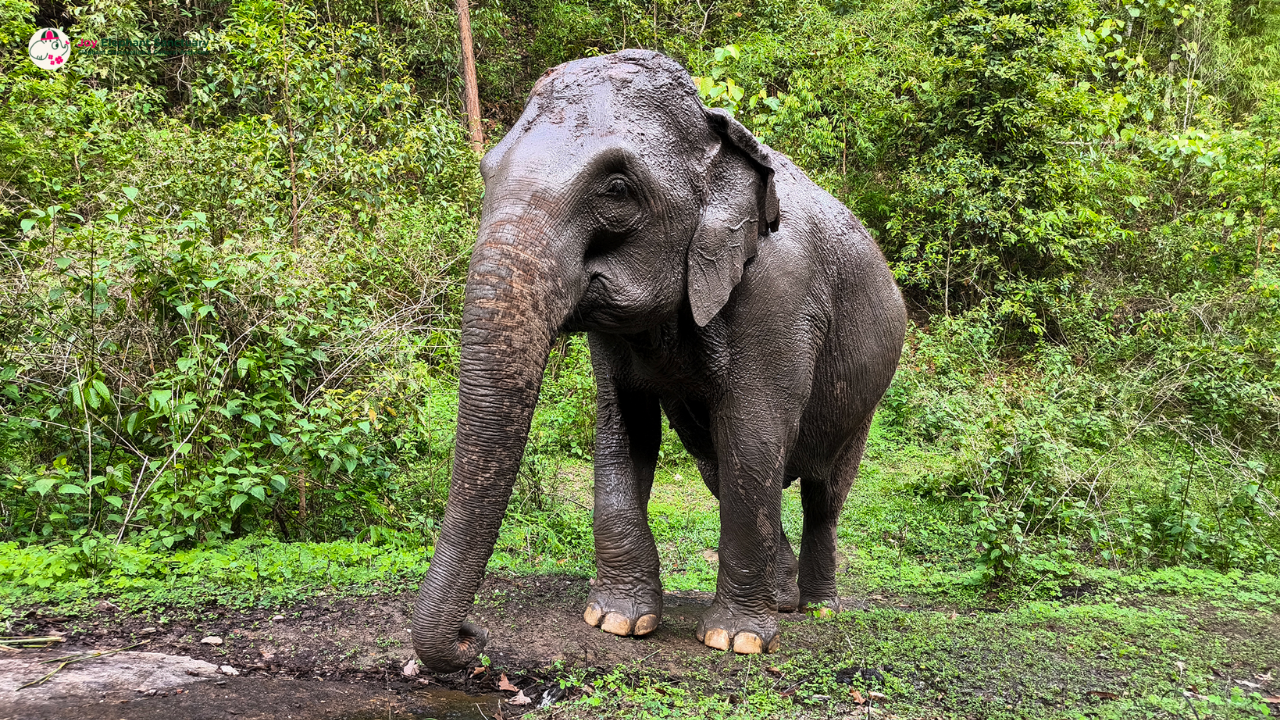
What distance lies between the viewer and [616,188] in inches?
140

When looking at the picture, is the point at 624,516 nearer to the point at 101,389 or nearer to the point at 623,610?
the point at 623,610

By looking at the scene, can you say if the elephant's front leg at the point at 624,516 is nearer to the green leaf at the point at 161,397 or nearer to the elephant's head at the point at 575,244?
the elephant's head at the point at 575,244

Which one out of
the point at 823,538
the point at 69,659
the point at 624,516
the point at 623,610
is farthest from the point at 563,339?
the point at 69,659

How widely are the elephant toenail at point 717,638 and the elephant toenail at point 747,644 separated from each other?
49 millimetres

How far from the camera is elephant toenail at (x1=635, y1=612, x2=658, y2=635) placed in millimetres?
4402

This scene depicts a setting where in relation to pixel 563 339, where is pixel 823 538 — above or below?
below

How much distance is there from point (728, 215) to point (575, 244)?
0.85 metres

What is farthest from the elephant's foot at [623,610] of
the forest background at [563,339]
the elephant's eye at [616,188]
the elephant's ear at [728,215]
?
the elephant's eye at [616,188]

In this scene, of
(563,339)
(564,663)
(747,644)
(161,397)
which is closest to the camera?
(564,663)

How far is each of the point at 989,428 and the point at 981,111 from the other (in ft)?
25.9

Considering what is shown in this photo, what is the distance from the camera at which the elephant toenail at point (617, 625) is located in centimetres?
437

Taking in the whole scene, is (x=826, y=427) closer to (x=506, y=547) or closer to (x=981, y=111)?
(x=506, y=547)

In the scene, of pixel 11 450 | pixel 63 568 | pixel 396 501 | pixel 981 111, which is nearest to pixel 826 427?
pixel 396 501

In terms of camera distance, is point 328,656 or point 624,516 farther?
point 624,516
